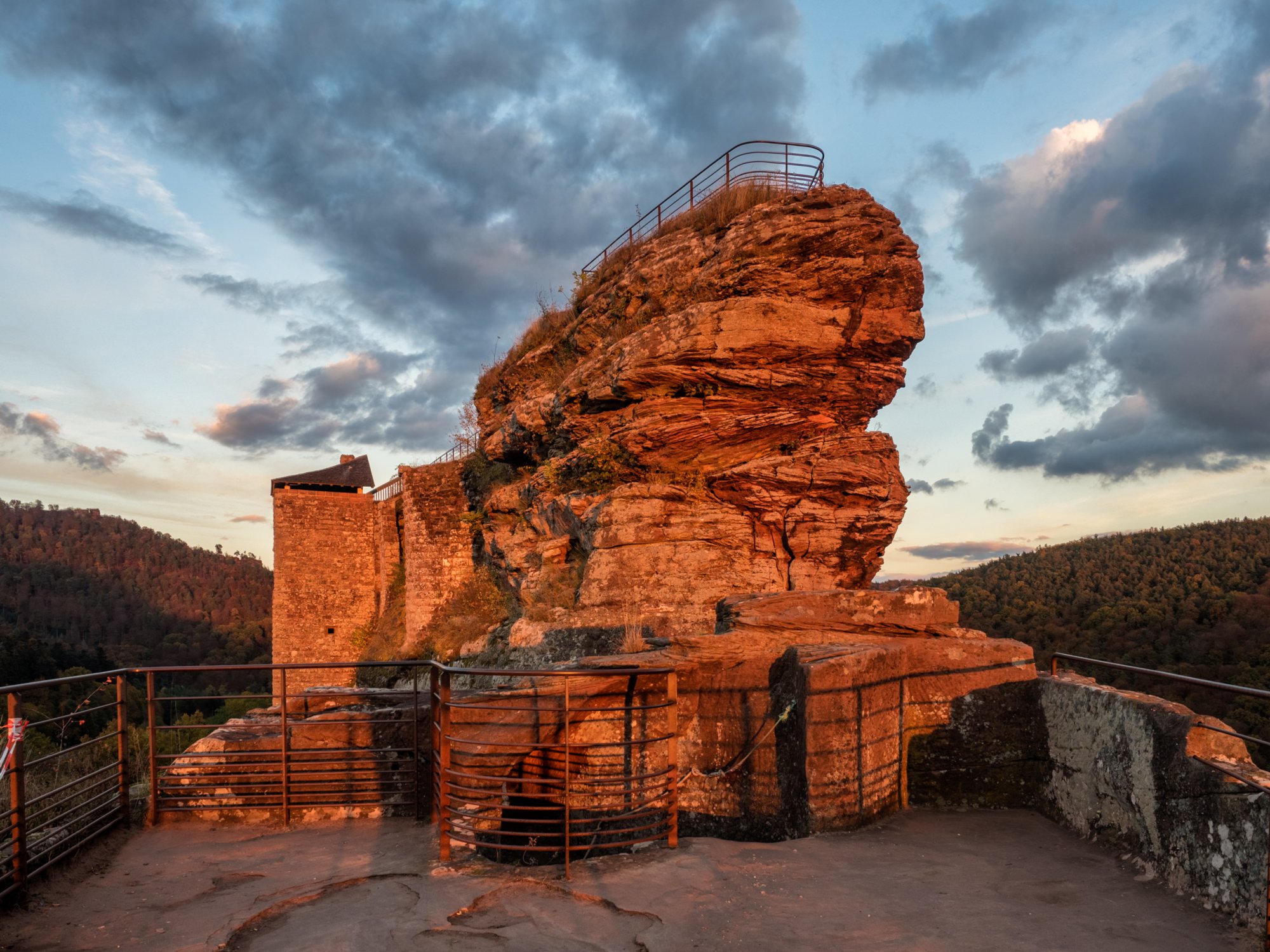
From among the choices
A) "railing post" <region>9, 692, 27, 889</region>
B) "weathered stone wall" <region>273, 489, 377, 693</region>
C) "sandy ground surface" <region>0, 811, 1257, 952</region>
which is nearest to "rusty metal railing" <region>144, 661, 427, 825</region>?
"sandy ground surface" <region>0, 811, 1257, 952</region>

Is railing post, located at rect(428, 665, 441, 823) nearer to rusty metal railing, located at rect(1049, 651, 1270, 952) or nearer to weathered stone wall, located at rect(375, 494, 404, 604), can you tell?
rusty metal railing, located at rect(1049, 651, 1270, 952)

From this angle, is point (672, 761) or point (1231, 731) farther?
point (672, 761)

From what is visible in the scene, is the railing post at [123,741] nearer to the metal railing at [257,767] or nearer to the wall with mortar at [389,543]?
the metal railing at [257,767]

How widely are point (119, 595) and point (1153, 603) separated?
79.7 metres

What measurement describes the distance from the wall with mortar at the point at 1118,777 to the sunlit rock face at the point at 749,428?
6131 mm

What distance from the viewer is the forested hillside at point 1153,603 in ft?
76.1

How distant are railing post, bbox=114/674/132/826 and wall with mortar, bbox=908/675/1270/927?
618 centimetres

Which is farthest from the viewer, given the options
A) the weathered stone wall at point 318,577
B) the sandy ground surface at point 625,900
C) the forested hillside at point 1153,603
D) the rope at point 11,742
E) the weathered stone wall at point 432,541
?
the weathered stone wall at point 318,577

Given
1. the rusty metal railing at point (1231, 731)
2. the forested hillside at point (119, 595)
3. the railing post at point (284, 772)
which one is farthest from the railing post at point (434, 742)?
the forested hillside at point (119, 595)

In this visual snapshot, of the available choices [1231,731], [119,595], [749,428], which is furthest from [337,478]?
[119,595]

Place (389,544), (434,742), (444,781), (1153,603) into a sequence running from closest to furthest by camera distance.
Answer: (444,781) → (434,742) → (389,544) → (1153,603)

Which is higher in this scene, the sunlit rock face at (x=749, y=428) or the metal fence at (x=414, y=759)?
the sunlit rock face at (x=749, y=428)

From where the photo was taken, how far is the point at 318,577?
26453 mm

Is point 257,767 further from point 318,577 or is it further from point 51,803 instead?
point 318,577
